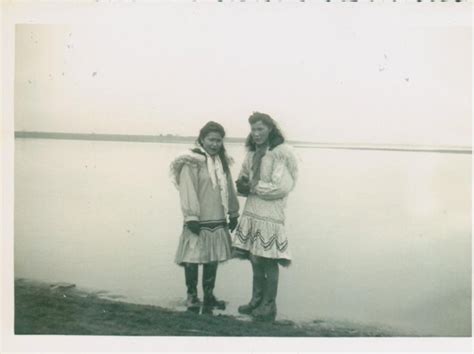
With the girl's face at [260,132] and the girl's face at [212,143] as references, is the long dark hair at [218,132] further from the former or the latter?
the girl's face at [260,132]

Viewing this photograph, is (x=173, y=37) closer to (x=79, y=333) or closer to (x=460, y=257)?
(x=79, y=333)

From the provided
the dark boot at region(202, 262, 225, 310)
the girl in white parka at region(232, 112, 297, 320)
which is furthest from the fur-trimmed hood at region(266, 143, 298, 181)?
the dark boot at region(202, 262, 225, 310)

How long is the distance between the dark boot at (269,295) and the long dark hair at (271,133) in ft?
2.34

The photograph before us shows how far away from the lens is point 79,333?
13.9 feet

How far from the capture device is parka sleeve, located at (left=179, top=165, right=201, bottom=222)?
4.22 metres

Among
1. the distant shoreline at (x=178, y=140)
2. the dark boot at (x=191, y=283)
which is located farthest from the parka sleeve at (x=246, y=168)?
the dark boot at (x=191, y=283)

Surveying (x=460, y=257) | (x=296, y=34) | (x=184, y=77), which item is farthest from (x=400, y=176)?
(x=184, y=77)

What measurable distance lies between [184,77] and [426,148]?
156 cm

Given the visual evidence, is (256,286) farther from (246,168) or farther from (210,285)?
(246,168)

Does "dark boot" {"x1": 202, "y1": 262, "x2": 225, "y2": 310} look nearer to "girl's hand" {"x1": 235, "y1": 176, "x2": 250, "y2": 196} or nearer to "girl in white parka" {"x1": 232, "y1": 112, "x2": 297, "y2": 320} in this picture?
"girl in white parka" {"x1": 232, "y1": 112, "x2": 297, "y2": 320}

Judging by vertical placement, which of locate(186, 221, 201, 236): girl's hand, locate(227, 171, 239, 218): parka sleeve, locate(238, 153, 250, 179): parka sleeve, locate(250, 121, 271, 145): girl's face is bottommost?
locate(186, 221, 201, 236): girl's hand

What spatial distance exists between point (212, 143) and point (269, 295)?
3.27 ft

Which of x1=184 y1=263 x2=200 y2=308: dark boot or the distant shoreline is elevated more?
the distant shoreline

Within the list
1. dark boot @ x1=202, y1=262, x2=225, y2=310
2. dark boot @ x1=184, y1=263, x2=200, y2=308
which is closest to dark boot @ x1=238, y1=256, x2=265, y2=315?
dark boot @ x1=202, y1=262, x2=225, y2=310
